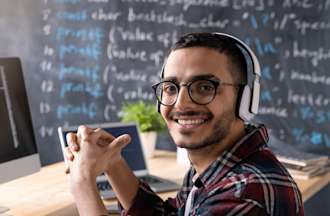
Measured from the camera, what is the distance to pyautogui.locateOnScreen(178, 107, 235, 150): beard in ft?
4.32

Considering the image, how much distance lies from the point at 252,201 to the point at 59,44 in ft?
8.15

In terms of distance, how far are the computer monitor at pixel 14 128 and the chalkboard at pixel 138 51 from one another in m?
1.38

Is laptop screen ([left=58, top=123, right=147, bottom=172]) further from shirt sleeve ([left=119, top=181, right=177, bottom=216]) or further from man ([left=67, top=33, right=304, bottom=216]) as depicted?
man ([left=67, top=33, right=304, bottom=216])

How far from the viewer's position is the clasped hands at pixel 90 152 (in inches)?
53.8

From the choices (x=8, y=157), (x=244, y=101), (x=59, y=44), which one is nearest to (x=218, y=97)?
(x=244, y=101)

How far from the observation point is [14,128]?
71.8 inches

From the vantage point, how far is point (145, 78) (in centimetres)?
322

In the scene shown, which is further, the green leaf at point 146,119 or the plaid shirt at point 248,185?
the green leaf at point 146,119

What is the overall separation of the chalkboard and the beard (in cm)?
154

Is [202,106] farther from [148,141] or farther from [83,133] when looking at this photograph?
[148,141]

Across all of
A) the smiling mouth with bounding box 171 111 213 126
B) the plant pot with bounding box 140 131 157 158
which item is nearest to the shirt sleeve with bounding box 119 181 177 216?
the smiling mouth with bounding box 171 111 213 126

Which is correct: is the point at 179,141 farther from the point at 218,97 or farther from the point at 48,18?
the point at 48,18

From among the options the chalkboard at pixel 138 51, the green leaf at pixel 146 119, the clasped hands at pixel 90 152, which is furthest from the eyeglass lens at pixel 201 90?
the chalkboard at pixel 138 51

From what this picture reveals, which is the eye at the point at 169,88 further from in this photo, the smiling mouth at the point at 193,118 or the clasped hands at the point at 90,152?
the clasped hands at the point at 90,152
